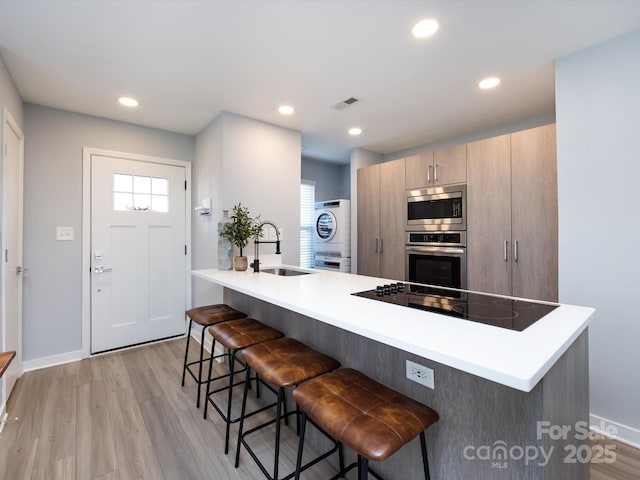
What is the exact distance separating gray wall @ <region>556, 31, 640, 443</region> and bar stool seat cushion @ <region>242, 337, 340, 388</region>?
1.79 m

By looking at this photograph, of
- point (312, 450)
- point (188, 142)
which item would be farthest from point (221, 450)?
point (188, 142)

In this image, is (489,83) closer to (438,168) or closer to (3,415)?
(438,168)

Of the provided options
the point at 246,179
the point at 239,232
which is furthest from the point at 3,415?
the point at 246,179

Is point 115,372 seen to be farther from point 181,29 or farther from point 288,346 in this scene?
point 181,29

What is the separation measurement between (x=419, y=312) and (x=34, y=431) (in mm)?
2548

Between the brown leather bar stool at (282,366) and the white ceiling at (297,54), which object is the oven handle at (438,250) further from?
the brown leather bar stool at (282,366)

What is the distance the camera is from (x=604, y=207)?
6.38 feet

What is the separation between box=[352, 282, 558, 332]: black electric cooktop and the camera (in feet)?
3.80

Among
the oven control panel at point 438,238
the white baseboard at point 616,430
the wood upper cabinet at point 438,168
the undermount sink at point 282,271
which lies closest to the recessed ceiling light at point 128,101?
the undermount sink at point 282,271

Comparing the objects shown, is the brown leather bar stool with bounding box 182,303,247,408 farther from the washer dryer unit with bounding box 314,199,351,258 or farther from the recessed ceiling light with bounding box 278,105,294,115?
the washer dryer unit with bounding box 314,199,351,258

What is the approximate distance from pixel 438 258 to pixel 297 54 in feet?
7.97

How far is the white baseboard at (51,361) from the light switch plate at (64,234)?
112cm

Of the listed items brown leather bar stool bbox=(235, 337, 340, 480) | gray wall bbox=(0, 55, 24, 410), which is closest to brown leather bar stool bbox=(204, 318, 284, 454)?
brown leather bar stool bbox=(235, 337, 340, 480)

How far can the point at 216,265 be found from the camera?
10.2 feet
